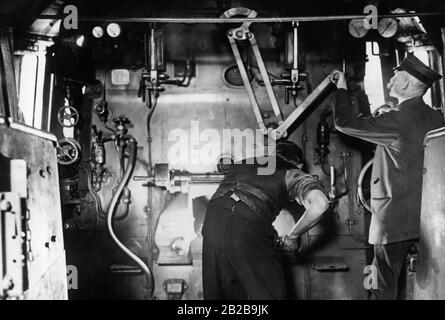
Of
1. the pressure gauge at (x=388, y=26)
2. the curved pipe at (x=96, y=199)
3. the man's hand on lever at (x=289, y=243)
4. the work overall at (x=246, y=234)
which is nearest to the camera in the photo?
the work overall at (x=246, y=234)

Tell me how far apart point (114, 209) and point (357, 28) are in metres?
2.74

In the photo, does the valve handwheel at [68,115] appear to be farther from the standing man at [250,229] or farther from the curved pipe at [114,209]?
the standing man at [250,229]

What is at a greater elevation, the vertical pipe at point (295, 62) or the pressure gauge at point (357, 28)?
the pressure gauge at point (357, 28)

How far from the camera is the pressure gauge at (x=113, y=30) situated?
377 cm

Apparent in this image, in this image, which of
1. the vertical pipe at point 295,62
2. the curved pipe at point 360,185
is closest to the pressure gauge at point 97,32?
the vertical pipe at point 295,62

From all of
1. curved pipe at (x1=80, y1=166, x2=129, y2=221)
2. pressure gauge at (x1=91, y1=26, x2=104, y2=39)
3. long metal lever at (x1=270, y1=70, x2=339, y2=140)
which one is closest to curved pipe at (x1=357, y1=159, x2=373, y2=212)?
long metal lever at (x1=270, y1=70, x2=339, y2=140)

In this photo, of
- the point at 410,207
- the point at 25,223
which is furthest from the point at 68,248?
the point at 410,207

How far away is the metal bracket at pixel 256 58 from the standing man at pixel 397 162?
69 centimetres

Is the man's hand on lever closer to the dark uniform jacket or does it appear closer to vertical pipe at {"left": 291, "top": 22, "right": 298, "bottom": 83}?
→ the dark uniform jacket

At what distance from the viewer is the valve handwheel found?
384cm

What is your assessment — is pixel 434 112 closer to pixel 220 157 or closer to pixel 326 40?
pixel 326 40

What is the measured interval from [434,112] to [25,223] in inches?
117

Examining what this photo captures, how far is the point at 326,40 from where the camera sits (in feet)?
13.8

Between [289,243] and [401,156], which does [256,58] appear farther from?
[289,243]
